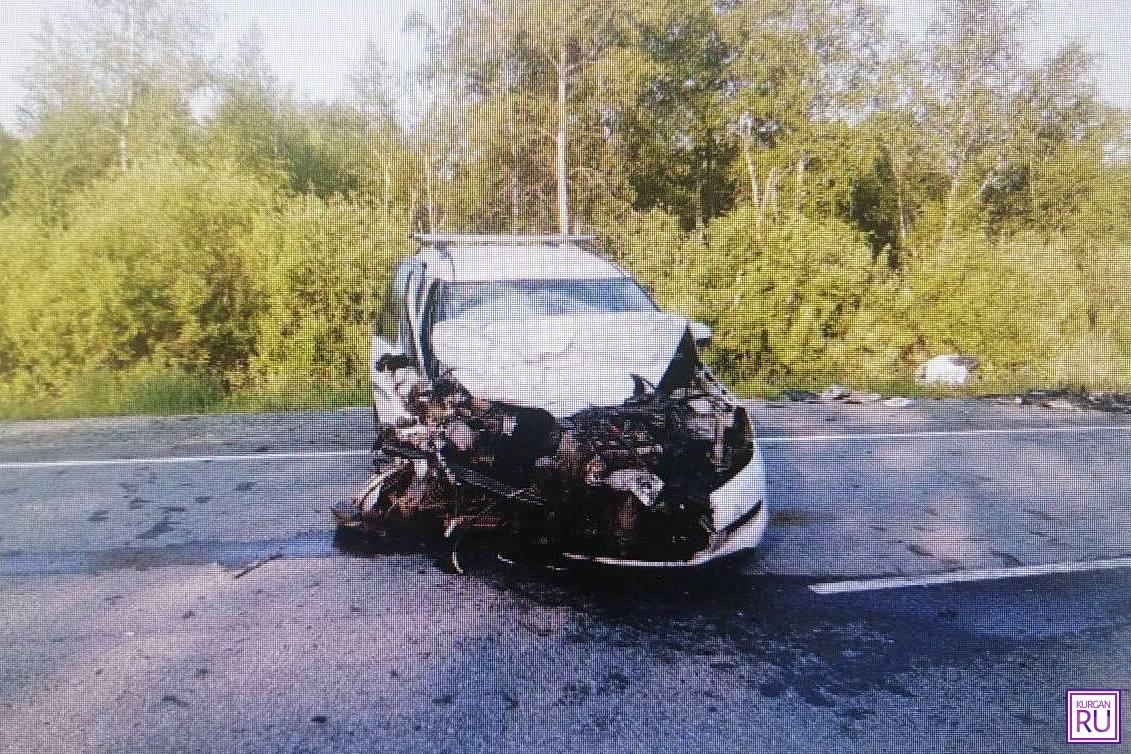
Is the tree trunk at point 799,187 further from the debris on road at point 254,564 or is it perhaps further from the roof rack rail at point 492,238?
the debris on road at point 254,564

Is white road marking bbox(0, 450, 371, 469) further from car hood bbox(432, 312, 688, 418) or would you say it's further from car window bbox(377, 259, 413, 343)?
car hood bbox(432, 312, 688, 418)

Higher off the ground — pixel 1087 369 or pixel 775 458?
pixel 1087 369

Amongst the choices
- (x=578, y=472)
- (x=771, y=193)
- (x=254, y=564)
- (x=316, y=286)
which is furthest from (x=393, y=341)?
(x=771, y=193)

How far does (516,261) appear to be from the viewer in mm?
2715

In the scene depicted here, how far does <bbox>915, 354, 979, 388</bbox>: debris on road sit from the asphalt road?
1396 mm

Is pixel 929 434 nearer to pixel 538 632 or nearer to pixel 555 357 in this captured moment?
pixel 555 357

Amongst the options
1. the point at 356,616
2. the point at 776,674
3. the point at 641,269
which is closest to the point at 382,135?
the point at 641,269

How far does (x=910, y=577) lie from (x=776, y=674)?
31.4 inches

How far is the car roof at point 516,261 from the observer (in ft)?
8.82

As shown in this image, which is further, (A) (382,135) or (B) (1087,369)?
(B) (1087,369)

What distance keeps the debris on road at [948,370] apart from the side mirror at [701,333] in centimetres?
160

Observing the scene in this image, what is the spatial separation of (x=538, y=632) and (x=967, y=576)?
4.39 ft

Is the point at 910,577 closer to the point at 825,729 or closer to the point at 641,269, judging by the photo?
the point at 825,729

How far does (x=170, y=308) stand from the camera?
3680 millimetres
